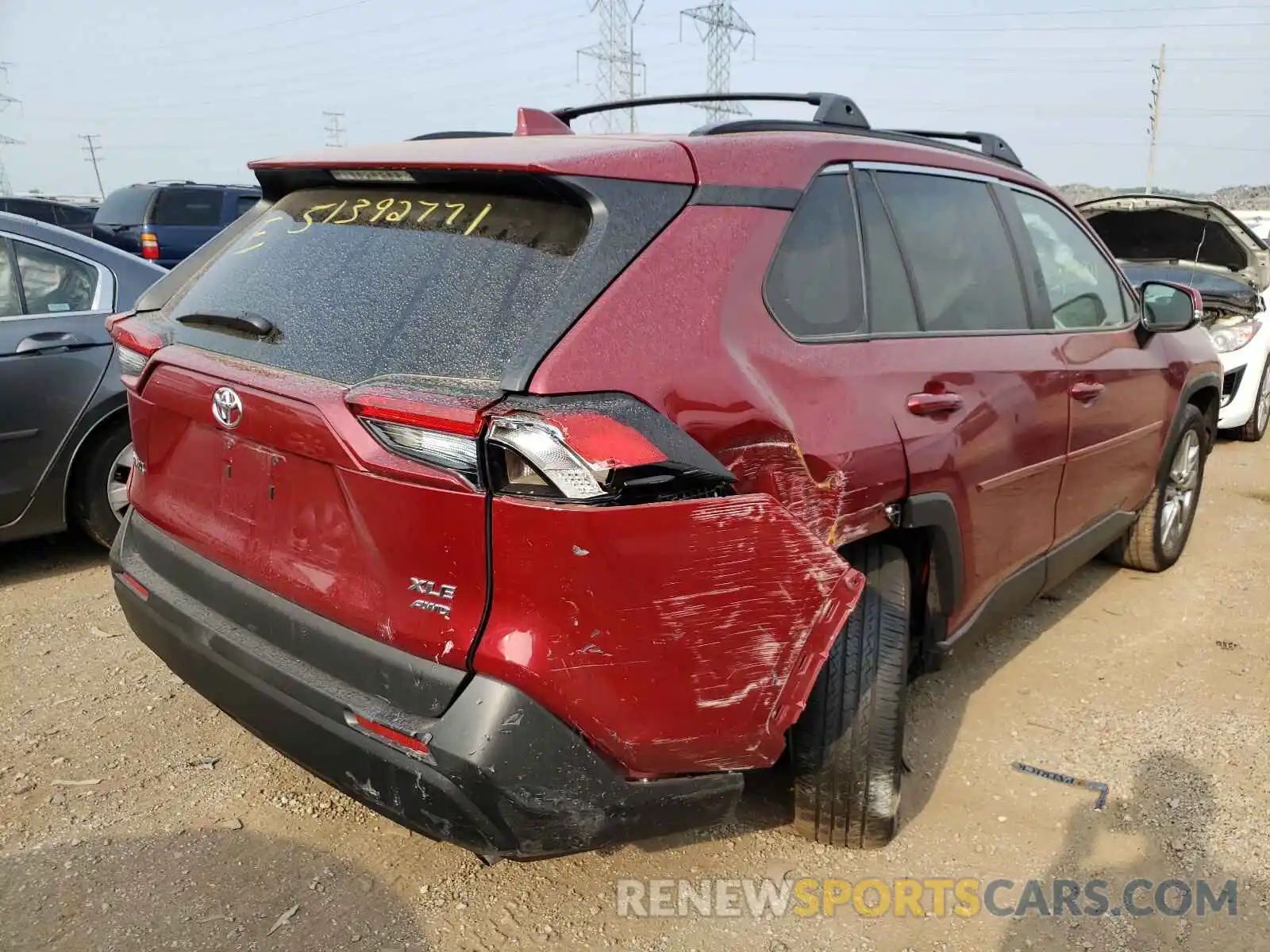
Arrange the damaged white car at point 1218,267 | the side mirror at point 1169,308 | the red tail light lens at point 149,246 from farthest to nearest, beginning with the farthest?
the red tail light lens at point 149,246, the damaged white car at point 1218,267, the side mirror at point 1169,308

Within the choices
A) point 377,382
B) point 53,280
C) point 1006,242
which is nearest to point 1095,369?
point 1006,242

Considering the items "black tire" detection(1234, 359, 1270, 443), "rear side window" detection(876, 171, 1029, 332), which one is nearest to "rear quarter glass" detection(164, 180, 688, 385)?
"rear side window" detection(876, 171, 1029, 332)

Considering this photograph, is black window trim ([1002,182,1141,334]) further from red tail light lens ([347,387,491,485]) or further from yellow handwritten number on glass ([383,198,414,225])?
red tail light lens ([347,387,491,485])

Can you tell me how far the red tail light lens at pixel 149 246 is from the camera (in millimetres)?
11281

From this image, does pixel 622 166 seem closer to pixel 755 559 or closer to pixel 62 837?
pixel 755 559

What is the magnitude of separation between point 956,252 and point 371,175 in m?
1.67

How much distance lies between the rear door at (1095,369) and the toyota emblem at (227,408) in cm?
246

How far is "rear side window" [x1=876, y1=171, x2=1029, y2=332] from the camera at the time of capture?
8.68 feet

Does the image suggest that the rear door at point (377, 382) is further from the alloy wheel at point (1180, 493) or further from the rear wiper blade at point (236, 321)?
the alloy wheel at point (1180, 493)

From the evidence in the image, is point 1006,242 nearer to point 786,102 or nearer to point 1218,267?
point 786,102

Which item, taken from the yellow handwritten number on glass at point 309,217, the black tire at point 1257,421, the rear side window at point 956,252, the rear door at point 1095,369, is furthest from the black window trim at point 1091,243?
the black tire at point 1257,421

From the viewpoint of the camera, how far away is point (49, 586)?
4176 mm

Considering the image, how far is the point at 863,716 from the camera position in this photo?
238 centimetres

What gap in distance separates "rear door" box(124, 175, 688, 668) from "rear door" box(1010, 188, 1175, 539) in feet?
5.96
